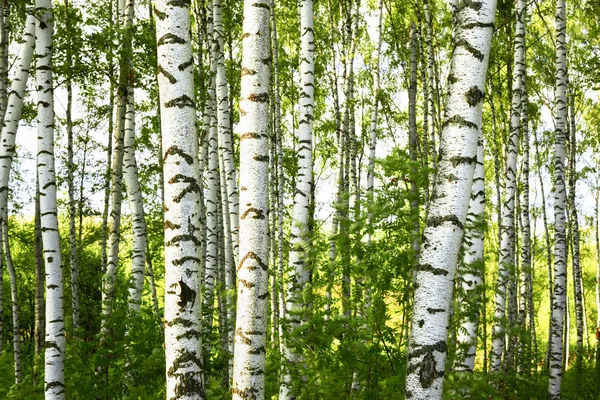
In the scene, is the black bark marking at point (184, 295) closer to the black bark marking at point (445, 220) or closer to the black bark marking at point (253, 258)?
the black bark marking at point (253, 258)

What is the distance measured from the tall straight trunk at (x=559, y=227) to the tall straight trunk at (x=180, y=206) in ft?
23.1

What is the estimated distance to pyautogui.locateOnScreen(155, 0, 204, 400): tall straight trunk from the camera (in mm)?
3256

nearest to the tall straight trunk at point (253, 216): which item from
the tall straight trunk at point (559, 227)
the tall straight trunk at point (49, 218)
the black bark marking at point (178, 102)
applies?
the black bark marking at point (178, 102)

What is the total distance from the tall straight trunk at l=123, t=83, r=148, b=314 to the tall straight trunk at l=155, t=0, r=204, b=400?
15.5ft

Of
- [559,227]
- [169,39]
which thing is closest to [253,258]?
[169,39]

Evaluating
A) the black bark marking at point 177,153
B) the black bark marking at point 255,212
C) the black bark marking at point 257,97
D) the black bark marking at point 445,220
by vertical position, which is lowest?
the black bark marking at point 445,220

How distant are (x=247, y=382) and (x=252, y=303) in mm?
462

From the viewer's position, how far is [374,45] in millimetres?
18812

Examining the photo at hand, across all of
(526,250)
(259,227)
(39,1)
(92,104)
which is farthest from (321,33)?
(259,227)

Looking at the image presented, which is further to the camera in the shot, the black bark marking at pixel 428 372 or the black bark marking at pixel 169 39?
the black bark marking at pixel 169 39

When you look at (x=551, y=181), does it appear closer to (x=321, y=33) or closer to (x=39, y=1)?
(x=321, y=33)

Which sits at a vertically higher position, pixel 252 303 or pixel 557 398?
pixel 252 303

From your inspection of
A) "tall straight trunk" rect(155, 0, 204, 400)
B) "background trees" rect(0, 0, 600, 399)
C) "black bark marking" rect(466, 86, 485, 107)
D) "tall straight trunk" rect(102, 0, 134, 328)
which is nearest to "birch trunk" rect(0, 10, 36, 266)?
"background trees" rect(0, 0, 600, 399)

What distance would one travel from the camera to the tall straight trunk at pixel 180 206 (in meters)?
3.26
